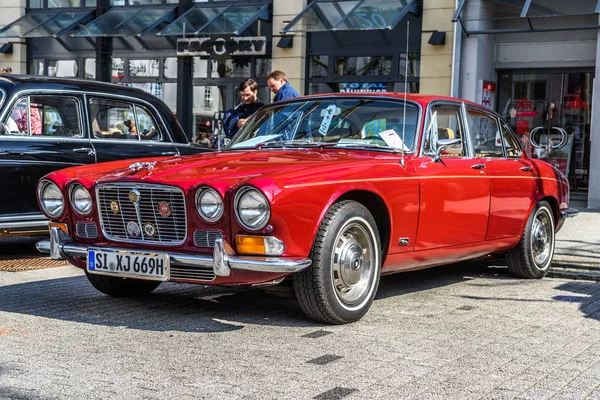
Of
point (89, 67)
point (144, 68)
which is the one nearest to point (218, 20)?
point (144, 68)

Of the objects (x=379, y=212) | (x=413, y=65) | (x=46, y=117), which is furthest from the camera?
(x=413, y=65)

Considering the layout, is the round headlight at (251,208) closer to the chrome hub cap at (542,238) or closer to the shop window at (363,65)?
the chrome hub cap at (542,238)

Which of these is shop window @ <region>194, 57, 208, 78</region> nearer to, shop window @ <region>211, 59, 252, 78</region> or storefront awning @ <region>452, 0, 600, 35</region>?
shop window @ <region>211, 59, 252, 78</region>

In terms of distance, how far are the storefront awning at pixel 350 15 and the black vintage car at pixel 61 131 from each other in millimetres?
8495

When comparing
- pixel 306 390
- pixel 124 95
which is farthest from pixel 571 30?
pixel 306 390

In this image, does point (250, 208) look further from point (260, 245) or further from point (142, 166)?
point (142, 166)

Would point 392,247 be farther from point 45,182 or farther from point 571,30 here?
point 571,30

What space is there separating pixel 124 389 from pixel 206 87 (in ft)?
55.8

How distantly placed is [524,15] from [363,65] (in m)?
4.01

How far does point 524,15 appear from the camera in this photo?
15.7 metres

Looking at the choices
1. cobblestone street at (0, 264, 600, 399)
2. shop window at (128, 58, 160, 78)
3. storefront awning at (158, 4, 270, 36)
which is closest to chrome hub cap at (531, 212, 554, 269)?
cobblestone street at (0, 264, 600, 399)

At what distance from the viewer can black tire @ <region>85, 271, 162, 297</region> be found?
639 centimetres

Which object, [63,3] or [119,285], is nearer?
[119,285]

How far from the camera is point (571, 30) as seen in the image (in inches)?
647
